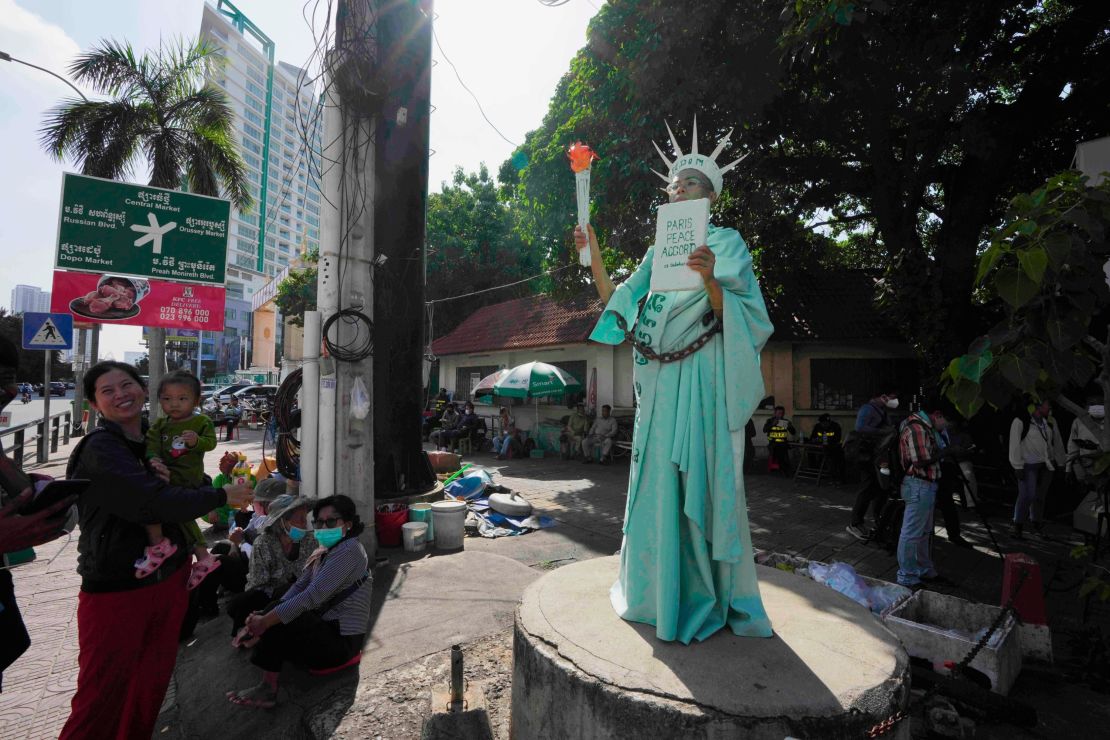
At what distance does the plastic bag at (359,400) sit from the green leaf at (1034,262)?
4.48 m

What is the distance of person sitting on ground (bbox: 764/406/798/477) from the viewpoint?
11.2m

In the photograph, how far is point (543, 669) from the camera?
2.26 m

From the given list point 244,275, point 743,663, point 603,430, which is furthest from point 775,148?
point 244,275

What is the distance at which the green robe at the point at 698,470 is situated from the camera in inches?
95.0

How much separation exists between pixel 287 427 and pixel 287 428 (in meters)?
0.01

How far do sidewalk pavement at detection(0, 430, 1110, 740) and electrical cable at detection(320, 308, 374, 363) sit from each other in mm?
1910

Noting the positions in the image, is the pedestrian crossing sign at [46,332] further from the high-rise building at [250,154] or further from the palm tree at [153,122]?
the high-rise building at [250,154]

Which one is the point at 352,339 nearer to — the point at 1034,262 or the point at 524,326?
the point at 1034,262

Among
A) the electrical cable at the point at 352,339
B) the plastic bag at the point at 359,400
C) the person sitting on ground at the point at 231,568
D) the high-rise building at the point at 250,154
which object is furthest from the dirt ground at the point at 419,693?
the high-rise building at the point at 250,154

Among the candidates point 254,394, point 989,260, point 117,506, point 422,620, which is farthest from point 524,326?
point 254,394

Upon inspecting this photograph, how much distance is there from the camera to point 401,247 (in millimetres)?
5805

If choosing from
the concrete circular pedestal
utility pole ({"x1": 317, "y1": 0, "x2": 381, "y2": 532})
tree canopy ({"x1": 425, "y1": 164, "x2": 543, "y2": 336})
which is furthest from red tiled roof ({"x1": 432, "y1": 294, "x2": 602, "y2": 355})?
the concrete circular pedestal

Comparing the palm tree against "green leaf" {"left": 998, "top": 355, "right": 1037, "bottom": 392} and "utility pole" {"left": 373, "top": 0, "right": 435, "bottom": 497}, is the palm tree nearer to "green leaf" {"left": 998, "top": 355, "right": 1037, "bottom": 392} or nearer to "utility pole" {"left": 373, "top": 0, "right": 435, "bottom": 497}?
"utility pole" {"left": 373, "top": 0, "right": 435, "bottom": 497}

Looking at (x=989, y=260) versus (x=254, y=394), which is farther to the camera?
(x=254, y=394)
